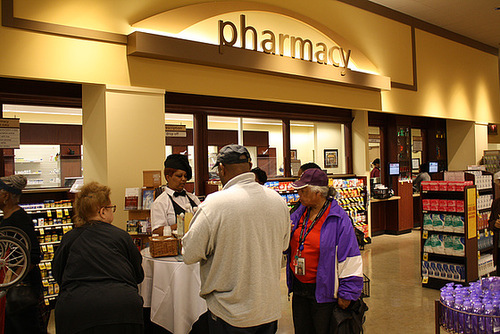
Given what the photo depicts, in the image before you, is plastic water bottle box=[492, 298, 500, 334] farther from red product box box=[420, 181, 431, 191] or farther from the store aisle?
red product box box=[420, 181, 431, 191]

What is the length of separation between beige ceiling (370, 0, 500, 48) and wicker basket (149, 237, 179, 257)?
8.40 metres

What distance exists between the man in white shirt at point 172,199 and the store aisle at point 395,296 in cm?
176

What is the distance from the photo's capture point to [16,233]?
3668mm

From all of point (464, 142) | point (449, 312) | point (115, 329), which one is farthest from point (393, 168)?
point (115, 329)

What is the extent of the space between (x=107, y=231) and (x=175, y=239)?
111 cm

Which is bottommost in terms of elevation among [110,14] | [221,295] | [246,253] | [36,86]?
[221,295]

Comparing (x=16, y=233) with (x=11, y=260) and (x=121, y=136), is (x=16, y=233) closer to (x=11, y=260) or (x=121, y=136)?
(x=11, y=260)

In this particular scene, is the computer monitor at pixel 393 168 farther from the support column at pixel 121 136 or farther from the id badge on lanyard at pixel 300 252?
the id badge on lanyard at pixel 300 252

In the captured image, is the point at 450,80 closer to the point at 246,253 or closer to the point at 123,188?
the point at 123,188

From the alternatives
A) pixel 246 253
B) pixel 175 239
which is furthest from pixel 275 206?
pixel 175 239

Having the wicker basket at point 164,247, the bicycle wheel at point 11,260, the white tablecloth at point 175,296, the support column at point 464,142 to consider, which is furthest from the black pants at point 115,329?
the support column at point 464,142

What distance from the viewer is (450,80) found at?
39.1 ft

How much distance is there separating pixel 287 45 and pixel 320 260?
563cm

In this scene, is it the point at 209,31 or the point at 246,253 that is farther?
the point at 209,31
